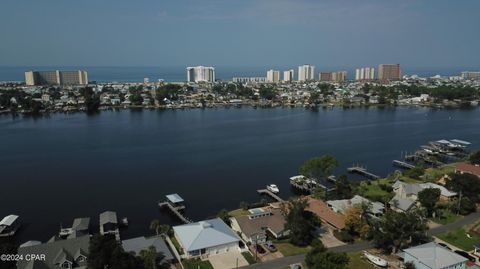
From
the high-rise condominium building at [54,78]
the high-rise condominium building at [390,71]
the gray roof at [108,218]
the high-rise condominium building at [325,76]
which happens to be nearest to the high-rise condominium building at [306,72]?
the high-rise condominium building at [325,76]

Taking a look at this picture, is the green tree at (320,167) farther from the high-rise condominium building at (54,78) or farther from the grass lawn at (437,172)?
the high-rise condominium building at (54,78)

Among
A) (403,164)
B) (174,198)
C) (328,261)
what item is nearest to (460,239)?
(328,261)

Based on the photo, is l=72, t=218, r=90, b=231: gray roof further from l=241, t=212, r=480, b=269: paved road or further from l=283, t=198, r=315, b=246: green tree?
l=283, t=198, r=315, b=246: green tree

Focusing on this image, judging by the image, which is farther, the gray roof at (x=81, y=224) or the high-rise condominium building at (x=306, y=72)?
the high-rise condominium building at (x=306, y=72)

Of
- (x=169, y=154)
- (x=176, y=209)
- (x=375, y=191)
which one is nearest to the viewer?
(x=176, y=209)

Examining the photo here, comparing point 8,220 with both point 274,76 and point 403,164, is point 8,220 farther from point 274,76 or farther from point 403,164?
point 274,76

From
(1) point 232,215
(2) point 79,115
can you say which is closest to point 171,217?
(1) point 232,215
